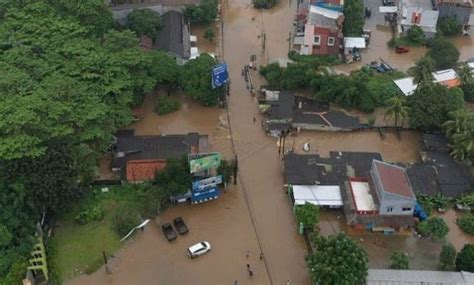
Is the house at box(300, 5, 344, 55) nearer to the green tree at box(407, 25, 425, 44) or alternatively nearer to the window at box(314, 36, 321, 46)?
the window at box(314, 36, 321, 46)

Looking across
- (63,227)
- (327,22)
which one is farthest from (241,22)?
(63,227)

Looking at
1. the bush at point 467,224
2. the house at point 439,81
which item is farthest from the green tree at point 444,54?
the bush at point 467,224

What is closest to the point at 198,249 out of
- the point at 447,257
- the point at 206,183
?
the point at 206,183

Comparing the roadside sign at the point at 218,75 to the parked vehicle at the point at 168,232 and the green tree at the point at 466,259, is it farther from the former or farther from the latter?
the green tree at the point at 466,259

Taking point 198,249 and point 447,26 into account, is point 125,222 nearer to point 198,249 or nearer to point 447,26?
point 198,249

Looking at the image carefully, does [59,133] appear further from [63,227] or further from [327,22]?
[327,22]
